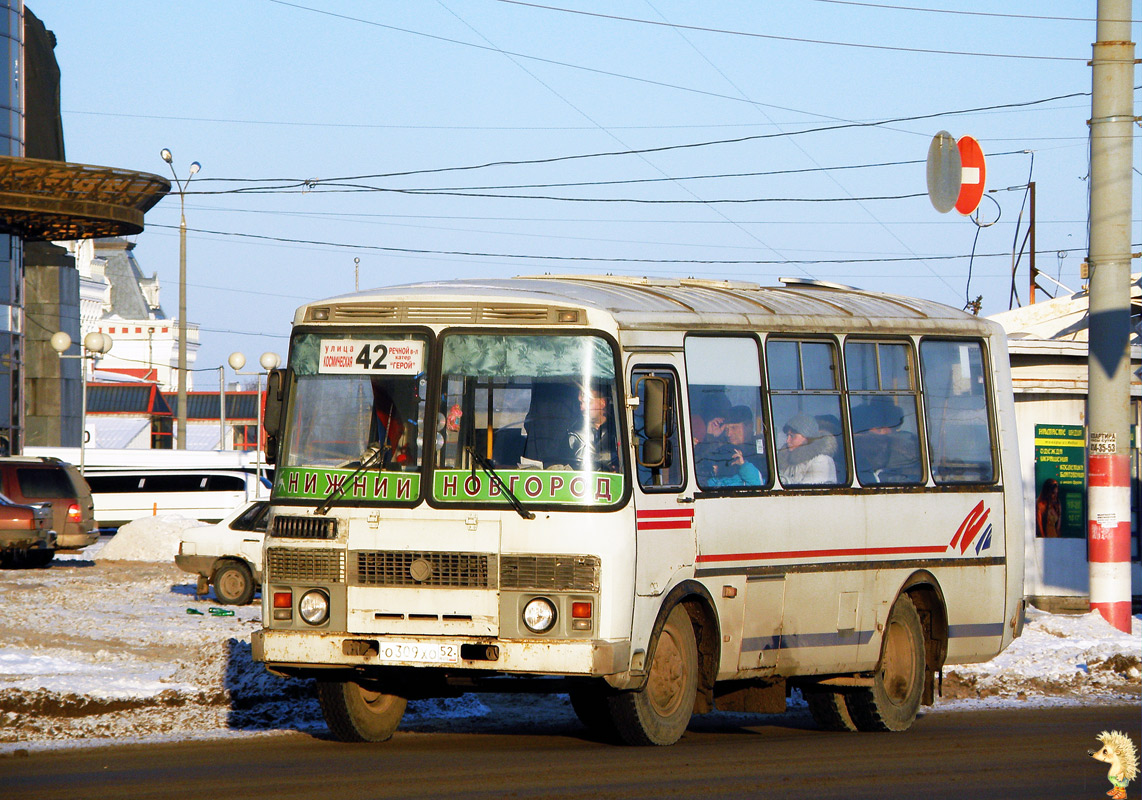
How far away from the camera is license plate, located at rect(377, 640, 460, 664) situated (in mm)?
9359

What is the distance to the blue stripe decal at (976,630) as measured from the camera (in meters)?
12.3

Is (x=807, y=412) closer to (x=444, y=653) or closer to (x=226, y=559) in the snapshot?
(x=444, y=653)

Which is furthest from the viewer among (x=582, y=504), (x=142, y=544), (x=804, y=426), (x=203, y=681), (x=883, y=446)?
(x=142, y=544)

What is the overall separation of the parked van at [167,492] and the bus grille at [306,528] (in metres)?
37.7

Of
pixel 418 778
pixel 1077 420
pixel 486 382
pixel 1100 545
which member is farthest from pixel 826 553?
pixel 1077 420

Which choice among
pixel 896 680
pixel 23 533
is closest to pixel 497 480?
pixel 896 680

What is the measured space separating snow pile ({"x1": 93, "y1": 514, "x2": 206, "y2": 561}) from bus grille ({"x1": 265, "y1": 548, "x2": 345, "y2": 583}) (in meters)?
23.5

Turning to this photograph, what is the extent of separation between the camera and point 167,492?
156ft

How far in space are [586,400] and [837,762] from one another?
2609 mm

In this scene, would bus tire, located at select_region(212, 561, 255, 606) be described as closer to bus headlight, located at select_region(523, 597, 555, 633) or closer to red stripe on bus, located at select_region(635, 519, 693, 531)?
red stripe on bus, located at select_region(635, 519, 693, 531)

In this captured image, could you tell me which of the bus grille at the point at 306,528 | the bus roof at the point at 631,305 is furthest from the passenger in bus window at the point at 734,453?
the bus grille at the point at 306,528

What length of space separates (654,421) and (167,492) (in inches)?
1577

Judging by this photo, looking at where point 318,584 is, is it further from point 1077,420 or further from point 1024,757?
point 1077,420

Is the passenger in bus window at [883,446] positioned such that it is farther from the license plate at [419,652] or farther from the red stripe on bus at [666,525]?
the license plate at [419,652]
